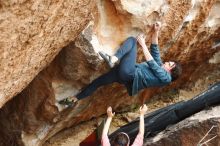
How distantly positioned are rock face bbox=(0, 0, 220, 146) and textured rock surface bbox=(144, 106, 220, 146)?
1.16m

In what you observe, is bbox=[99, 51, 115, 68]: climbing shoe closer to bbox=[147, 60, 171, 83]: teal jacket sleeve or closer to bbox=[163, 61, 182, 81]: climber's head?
bbox=[147, 60, 171, 83]: teal jacket sleeve

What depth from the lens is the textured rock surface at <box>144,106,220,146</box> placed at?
21.5ft

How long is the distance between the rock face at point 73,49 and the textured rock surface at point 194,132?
1.16 m

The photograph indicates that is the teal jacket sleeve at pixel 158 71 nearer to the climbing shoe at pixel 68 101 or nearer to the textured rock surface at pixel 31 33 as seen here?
the textured rock surface at pixel 31 33

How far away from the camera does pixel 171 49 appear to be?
26.1 feet

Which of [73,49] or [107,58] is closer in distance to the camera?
[107,58]

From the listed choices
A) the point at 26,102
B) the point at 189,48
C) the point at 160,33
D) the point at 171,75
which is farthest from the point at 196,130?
the point at 26,102

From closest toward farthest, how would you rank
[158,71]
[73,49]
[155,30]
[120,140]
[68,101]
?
[158,71], [120,140], [73,49], [155,30], [68,101]

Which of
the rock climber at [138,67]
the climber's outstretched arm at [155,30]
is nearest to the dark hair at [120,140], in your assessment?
the rock climber at [138,67]

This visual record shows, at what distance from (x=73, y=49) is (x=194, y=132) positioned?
178 centimetres

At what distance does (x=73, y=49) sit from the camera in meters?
6.64

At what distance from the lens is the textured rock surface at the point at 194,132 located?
6.56 metres

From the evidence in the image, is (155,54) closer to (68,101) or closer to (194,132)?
(194,132)

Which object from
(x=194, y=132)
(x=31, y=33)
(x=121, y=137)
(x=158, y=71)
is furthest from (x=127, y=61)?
(x=31, y=33)
